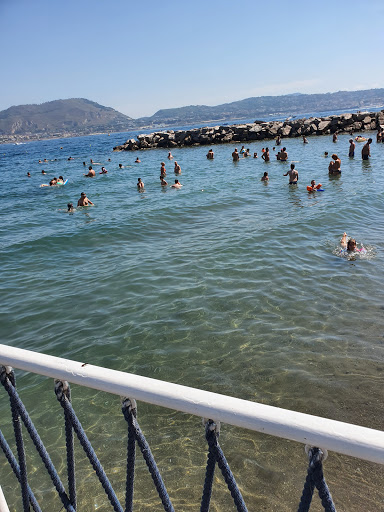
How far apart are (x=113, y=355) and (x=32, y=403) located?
5.18 feet

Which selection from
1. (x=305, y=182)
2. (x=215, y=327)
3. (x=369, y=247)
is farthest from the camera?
(x=305, y=182)

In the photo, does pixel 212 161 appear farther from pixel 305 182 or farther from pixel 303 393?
pixel 303 393

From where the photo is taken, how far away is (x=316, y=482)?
4.22 ft

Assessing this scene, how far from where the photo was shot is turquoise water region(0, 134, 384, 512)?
4.78 meters

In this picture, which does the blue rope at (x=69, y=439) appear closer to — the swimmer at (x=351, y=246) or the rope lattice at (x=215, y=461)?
the rope lattice at (x=215, y=461)

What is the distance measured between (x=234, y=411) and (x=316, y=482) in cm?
37

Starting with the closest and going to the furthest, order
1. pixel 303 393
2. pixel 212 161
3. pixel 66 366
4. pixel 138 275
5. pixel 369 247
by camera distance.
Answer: pixel 66 366
pixel 303 393
pixel 138 275
pixel 369 247
pixel 212 161

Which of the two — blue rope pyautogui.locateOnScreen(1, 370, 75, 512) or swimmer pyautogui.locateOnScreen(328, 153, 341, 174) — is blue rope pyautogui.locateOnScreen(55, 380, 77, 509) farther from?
swimmer pyautogui.locateOnScreen(328, 153, 341, 174)

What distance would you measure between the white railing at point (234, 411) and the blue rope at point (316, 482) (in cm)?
7

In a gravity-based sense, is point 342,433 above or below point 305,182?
above

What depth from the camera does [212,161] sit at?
3772 cm

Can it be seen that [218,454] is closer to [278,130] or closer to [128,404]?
[128,404]

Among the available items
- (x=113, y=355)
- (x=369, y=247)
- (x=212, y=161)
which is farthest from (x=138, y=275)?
(x=212, y=161)

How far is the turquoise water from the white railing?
3675 mm
